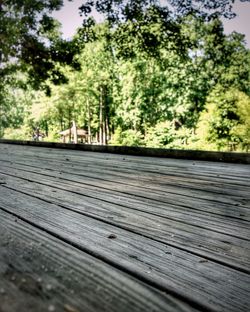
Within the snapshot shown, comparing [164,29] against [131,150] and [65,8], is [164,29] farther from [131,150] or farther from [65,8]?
[65,8]

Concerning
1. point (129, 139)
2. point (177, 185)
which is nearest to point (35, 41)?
point (177, 185)

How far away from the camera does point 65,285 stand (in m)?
0.75

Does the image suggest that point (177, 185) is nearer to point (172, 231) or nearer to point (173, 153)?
point (172, 231)

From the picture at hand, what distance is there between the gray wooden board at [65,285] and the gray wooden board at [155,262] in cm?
6

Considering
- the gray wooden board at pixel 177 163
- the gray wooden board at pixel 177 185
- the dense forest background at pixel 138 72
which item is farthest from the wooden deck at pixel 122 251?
the dense forest background at pixel 138 72

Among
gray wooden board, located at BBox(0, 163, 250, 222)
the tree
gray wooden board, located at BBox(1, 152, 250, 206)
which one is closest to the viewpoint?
gray wooden board, located at BBox(0, 163, 250, 222)

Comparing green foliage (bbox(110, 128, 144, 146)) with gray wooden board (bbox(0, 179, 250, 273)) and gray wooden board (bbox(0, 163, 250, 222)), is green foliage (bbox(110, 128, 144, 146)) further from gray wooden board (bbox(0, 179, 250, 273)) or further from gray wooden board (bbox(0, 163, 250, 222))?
gray wooden board (bbox(0, 179, 250, 273))

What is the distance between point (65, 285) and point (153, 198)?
131 centimetres

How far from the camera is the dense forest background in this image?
961 cm

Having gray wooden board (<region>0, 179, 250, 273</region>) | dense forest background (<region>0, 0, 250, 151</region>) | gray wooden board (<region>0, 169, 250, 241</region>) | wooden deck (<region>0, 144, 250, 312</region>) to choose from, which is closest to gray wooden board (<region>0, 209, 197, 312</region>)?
wooden deck (<region>0, 144, 250, 312</region>)

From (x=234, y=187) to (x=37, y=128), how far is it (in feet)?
183

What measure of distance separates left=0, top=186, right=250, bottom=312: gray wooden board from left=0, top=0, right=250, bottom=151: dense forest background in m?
8.89

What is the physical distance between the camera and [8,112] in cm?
6438

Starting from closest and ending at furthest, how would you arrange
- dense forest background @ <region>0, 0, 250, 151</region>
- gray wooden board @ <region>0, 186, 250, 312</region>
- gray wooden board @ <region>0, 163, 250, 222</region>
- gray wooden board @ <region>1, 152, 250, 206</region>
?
gray wooden board @ <region>0, 186, 250, 312</region>, gray wooden board @ <region>0, 163, 250, 222</region>, gray wooden board @ <region>1, 152, 250, 206</region>, dense forest background @ <region>0, 0, 250, 151</region>
